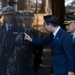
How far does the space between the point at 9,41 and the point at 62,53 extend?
49.1 inches

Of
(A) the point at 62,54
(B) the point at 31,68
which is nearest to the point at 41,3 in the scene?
(B) the point at 31,68

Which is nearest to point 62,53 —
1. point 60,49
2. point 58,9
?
point 60,49

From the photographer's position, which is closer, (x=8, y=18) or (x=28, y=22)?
(x=8, y=18)

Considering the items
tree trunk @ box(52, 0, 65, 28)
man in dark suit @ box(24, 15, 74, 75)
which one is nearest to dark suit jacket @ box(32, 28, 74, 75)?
man in dark suit @ box(24, 15, 74, 75)

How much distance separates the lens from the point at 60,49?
17.4 ft

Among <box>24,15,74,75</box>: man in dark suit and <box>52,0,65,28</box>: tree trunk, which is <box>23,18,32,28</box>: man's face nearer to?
<box>52,0,65,28</box>: tree trunk

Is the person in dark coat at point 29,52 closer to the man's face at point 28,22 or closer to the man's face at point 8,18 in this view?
the man's face at point 28,22

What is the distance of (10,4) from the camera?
6.28 metres

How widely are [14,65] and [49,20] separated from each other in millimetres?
1296

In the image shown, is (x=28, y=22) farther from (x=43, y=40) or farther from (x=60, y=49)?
(x=60, y=49)

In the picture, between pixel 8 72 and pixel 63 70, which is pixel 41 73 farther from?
pixel 63 70

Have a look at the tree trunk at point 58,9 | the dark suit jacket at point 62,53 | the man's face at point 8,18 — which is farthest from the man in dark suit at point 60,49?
the tree trunk at point 58,9

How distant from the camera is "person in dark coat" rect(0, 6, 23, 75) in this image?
621 centimetres

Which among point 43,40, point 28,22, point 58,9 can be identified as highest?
point 58,9
